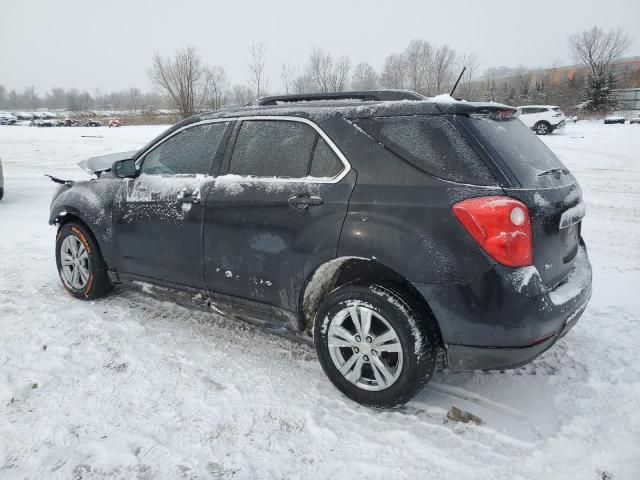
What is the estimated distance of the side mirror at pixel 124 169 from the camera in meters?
3.79

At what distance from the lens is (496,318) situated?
2.36 metres

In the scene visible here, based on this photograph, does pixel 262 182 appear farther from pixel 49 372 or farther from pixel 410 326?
pixel 49 372

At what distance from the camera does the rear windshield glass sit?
8.27 ft

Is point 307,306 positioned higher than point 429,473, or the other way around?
point 307,306

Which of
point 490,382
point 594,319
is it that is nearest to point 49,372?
point 490,382

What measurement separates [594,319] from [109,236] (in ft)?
13.4

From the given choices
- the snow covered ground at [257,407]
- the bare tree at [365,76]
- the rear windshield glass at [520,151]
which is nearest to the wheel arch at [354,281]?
the snow covered ground at [257,407]

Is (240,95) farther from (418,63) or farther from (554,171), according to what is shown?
(554,171)

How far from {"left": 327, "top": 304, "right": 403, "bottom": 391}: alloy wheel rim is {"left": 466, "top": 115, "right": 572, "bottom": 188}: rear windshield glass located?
Answer: 1096 mm

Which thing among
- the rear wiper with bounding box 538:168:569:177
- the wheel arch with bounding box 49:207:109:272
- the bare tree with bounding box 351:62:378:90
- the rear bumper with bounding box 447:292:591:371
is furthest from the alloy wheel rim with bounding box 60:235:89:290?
the bare tree with bounding box 351:62:378:90

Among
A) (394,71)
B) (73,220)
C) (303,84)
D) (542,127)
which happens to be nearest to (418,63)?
(394,71)

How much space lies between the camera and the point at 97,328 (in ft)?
12.2

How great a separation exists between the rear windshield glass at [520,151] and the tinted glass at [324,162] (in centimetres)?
78

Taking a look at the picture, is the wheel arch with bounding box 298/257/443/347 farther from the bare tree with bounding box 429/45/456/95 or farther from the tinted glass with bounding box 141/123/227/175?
the bare tree with bounding box 429/45/456/95
